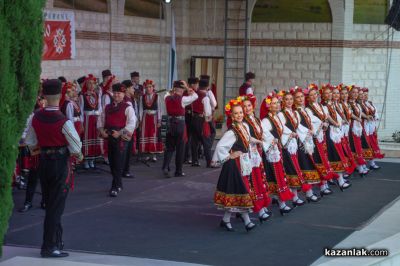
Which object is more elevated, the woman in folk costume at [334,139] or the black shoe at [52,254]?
the woman in folk costume at [334,139]

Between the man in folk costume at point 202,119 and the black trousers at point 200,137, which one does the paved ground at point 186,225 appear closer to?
the black trousers at point 200,137

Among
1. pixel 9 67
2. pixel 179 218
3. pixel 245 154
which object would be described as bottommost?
pixel 179 218

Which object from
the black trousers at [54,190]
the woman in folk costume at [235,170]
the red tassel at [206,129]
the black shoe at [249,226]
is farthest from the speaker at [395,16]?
Answer: the black trousers at [54,190]

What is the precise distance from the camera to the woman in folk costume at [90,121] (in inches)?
631

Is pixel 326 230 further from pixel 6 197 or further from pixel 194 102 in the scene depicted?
pixel 194 102

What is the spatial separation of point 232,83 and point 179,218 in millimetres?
11507

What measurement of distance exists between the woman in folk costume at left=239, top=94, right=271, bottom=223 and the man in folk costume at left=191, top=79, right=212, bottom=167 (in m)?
5.28

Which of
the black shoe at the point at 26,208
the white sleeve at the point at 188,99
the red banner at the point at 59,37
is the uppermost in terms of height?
the red banner at the point at 59,37

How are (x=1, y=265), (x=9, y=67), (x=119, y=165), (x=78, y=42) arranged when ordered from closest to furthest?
(x=9, y=67)
(x=1, y=265)
(x=119, y=165)
(x=78, y=42)

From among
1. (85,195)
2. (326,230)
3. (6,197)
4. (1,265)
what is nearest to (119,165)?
(85,195)

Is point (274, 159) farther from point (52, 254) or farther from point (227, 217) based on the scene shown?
point (52, 254)

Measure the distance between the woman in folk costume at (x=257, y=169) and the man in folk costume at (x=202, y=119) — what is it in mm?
5279

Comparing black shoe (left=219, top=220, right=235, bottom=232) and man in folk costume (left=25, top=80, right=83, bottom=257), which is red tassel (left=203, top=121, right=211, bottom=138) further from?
man in folk costume (left=25, top=80, right=83, bottom=257)

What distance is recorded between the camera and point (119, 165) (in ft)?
43.6
